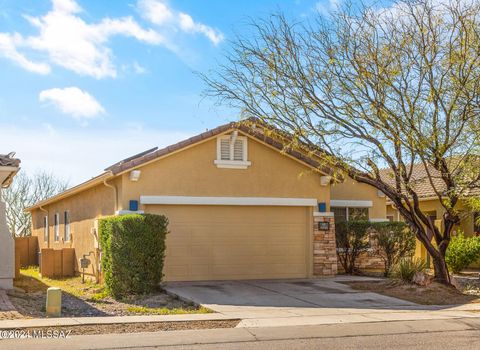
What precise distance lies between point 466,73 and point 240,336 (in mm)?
8613

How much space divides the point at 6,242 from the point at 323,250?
29.1 feet

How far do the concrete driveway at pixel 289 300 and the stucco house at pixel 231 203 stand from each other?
87 cm

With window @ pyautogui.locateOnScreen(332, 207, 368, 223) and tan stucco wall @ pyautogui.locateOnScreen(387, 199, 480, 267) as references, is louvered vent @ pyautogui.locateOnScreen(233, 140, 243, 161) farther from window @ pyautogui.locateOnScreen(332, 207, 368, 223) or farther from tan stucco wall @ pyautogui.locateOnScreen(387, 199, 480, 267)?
tan stucco wall @ pyautogui.locateOnScreen(387, 199, 480, 267)

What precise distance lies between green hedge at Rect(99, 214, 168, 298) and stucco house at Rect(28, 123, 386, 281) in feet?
6.51

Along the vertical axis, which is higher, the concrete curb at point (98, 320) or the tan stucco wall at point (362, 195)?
the tan stucco wall at point (362, 195)

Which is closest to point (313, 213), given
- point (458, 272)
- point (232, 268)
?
point (232, 268)

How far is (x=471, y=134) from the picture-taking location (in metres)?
15.6

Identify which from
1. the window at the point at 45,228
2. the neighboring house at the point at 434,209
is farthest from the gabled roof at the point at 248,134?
the window at the point at 45,228

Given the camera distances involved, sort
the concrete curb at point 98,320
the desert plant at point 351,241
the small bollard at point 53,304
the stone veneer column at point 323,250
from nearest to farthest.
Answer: the concrete curb at point 98,320 → the small bollard at point 53,304 → the stone veneer column at point 323,250 → the desert plant at point 351,241

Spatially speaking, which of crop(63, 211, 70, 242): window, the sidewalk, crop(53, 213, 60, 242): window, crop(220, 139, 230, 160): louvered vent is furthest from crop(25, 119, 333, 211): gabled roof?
crop(53, 213, 60, 242): window

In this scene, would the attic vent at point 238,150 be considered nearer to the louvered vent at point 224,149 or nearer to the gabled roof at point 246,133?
the louvered vent at point 224,149

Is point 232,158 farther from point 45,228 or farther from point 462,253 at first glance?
point 45,228

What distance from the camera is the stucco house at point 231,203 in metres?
17.5

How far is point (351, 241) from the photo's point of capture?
20.3m
